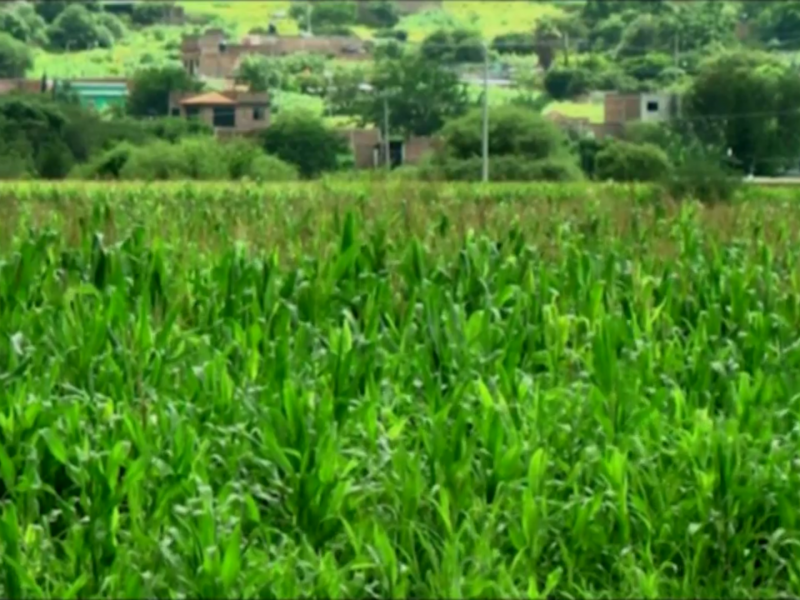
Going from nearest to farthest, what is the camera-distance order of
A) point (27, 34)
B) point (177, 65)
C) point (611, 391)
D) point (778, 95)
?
point (611, 391) < point (778, 95) < point (177, 65) < point (27, 34)

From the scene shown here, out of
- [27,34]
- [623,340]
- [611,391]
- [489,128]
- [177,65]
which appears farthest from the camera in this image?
[27,34]

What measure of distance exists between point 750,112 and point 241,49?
15.9 m

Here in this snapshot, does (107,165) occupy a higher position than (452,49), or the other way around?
(452,49)

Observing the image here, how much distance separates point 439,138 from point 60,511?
24.2 meters

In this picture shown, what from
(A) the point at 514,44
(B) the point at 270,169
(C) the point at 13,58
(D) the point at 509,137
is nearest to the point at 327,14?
(A) the point at 514,44

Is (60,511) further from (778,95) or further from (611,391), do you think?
(778,95)

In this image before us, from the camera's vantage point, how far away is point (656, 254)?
877 centimetres

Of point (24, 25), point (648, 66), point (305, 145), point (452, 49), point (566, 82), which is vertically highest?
point (24, 25)

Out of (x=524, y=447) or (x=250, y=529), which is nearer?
(x=250, y=529)

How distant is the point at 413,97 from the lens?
1233 inches

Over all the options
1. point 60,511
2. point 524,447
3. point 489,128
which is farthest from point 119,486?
point 489,128

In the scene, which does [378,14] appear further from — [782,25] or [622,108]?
[622,108]

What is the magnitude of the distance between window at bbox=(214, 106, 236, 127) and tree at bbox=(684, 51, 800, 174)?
8402 mm

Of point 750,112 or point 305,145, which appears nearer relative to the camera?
point 750,112
